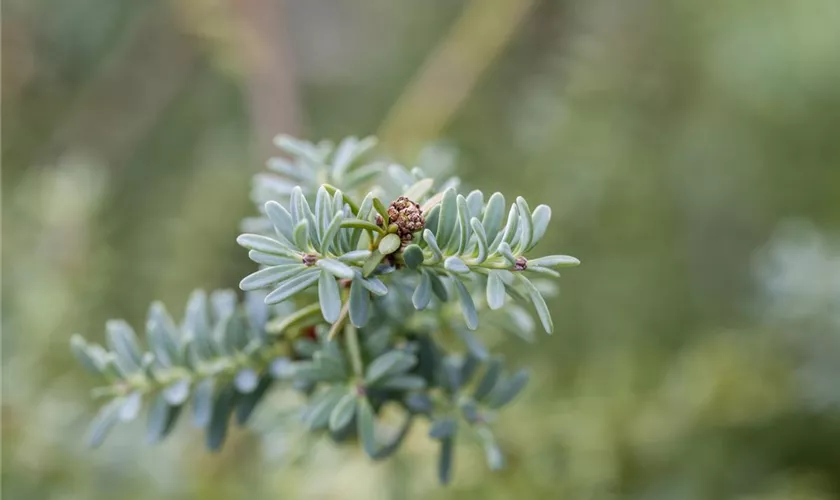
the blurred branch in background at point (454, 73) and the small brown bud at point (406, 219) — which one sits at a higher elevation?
the blurred branch in background at point (454, 73)

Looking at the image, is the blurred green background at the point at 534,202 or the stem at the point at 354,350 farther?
the blurred green background at the point at 534,202

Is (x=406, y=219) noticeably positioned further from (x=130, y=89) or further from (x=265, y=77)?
(x=130, y=89)

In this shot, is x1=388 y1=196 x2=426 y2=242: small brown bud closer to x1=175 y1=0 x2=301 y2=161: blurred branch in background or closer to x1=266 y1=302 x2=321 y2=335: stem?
x1=266 y1=302 x2=321 y2=335: stem

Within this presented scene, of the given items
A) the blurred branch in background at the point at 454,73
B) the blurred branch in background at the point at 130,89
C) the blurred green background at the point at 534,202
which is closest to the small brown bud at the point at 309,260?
the blurred green background at the point at 534,202

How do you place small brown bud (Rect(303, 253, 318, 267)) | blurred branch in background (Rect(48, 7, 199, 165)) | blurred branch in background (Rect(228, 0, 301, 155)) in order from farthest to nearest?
1. blurred branch in background (Rect(48, 7, 199, 165))
2. blurred branch in background (Rect(228, 0, 301, 155))
3. small brown bud (Rect(303, 253, 318, 267))

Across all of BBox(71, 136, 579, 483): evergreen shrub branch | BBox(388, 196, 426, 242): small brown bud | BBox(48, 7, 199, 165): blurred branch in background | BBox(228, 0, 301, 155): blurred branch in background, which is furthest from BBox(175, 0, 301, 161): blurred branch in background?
BBox(388, 196, 426, 242): small brown bud

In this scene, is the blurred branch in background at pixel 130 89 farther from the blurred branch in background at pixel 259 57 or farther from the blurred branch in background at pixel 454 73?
the blurred branch in background at pixel 454 73

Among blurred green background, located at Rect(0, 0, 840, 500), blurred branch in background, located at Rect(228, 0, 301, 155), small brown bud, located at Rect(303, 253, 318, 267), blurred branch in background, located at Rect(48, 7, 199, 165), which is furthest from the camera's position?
blurred branch in background, located at Rect(48, 7, 199, 165)
